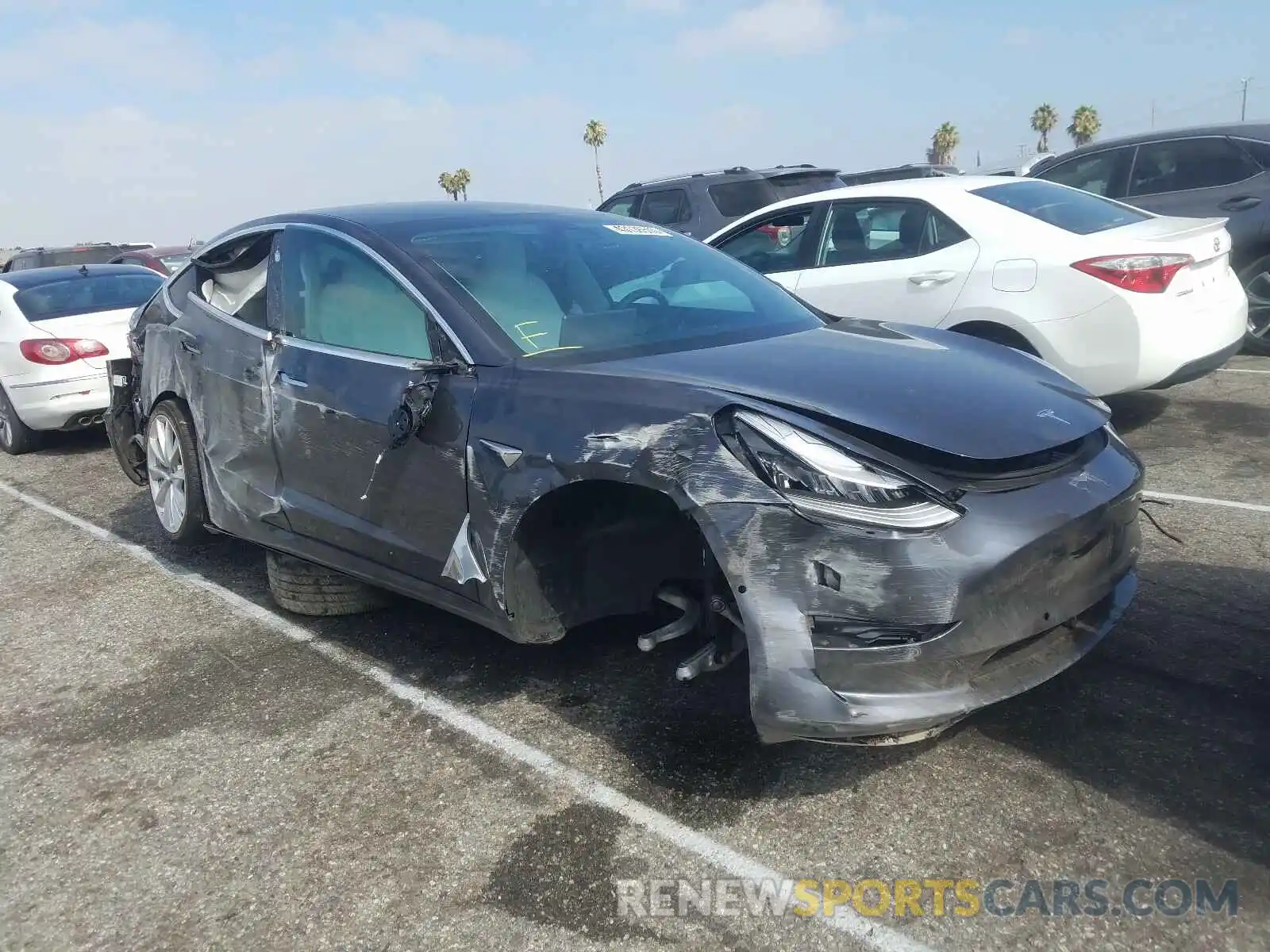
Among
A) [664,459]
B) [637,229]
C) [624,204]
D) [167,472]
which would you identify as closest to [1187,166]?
[624,204]

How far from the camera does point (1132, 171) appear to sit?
8.45 meters

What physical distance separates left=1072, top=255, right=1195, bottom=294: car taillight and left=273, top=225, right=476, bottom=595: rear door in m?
3.67

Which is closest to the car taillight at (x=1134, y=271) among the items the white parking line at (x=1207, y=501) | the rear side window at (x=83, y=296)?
the white parking line at (x=1207, y=501)

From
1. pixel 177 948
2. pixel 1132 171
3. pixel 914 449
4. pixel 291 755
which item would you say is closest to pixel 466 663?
pixel 291 755

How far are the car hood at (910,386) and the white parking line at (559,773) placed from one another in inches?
44.4

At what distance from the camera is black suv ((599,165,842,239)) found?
33.4 feet

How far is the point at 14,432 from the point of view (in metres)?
8.27

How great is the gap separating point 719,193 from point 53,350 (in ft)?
20.1

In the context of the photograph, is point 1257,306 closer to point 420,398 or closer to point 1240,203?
point 1240,203

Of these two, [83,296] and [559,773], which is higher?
[83,296]

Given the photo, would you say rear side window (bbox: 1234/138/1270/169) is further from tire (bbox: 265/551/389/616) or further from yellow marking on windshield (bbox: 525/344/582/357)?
tire (bbox: 265/551/389/616)

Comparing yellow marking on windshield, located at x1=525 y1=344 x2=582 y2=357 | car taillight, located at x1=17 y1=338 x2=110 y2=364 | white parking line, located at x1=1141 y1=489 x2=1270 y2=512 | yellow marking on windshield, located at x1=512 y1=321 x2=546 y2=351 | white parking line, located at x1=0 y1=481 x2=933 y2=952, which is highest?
yellow marking on windshield, located at x1=512 y1=321 x2=546 y2=351

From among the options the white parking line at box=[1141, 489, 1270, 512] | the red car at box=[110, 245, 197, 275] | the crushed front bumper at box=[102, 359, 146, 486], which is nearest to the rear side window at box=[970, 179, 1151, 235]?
the white parking line at box=[1141, 489, 1270, 512]

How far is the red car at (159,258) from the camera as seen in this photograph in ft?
45.1
